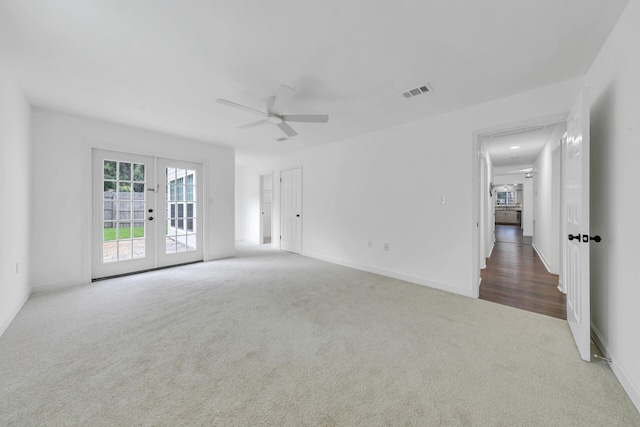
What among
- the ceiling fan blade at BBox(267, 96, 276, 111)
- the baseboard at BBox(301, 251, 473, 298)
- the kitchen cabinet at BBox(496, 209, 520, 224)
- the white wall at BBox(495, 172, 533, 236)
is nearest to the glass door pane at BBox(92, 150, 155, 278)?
the ceiling fan blade at BBox(267, 96, 276, 111)

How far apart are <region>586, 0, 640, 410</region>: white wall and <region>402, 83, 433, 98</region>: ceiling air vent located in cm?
132

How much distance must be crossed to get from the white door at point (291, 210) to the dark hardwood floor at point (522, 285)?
3.74 meters

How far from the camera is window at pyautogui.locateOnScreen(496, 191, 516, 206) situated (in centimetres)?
1433

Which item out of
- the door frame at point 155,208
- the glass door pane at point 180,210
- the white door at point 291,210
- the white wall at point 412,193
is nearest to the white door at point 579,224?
the white wall at point 412,193

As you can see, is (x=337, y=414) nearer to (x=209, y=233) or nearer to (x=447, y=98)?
(x=447, y=98)

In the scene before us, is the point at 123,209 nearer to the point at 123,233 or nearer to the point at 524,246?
the point at 123,233

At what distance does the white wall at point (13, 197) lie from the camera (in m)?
2.41

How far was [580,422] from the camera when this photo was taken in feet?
Answer: 4.55

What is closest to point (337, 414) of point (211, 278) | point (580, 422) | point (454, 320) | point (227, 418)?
point (227, 418)

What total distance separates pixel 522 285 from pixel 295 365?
360 cm

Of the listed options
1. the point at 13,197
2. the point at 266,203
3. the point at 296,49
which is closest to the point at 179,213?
the point at 13,197

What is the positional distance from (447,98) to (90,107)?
4530mm

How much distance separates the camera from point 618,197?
183 centimetres

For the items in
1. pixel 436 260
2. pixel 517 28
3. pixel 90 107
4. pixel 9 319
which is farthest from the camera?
pixel 436 260
